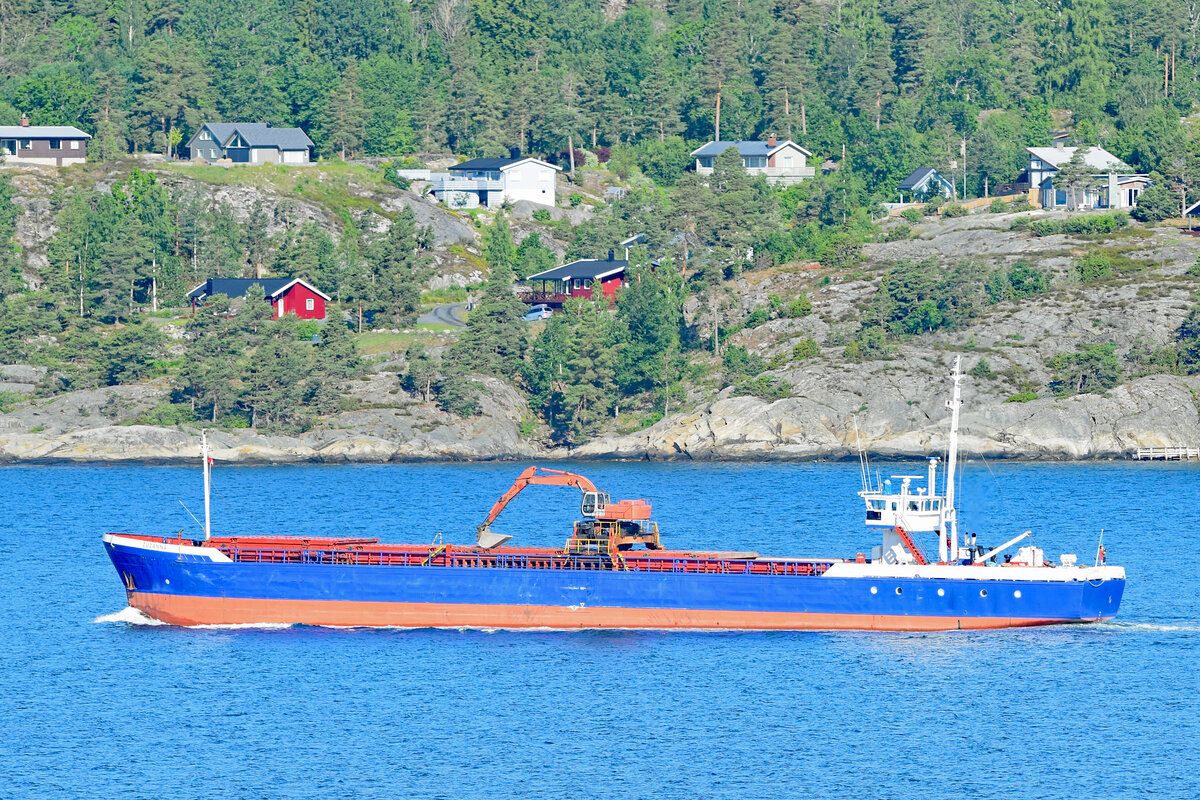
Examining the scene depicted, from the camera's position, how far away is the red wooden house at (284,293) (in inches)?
→ 5694

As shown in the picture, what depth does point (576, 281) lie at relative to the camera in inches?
5891

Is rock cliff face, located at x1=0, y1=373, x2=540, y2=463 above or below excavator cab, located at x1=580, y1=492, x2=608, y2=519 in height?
above

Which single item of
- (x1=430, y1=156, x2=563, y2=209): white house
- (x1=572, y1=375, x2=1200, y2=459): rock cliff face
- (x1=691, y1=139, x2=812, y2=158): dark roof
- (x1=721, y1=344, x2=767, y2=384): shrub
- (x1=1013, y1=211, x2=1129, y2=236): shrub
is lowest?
(x1=572, y1=375, x2=1200, y2=459): rock cliff face

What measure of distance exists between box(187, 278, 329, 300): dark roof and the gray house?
26.6 meters

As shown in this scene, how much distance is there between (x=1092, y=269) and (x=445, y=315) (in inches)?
2238

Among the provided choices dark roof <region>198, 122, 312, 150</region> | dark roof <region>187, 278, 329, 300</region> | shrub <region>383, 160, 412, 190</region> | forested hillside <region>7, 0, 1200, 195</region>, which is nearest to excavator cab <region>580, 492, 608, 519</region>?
dark roof <region>187, 278, 329, 300</region>

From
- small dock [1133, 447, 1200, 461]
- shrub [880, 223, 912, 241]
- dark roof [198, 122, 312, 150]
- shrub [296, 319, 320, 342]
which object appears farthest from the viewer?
dark roof [198, 122, 312, 150]

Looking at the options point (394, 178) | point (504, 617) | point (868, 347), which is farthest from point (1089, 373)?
point (394, 178)

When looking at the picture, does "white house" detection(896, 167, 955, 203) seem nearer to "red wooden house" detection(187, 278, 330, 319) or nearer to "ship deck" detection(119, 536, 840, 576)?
"red wooden house" detection(187, 278, 330, 319)

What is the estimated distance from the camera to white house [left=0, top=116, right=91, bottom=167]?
166 m

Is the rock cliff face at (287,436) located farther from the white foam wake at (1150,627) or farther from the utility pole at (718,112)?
the white foam wake at (1150,627)

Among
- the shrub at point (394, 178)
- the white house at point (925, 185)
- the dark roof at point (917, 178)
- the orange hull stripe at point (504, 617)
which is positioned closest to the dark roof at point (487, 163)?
the shrub at point (394, 178)

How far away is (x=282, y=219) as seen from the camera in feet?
525

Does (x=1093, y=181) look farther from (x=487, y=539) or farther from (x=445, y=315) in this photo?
(x=487, y=539)
